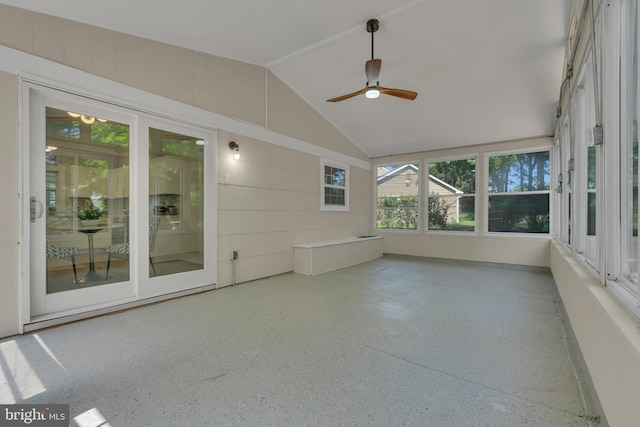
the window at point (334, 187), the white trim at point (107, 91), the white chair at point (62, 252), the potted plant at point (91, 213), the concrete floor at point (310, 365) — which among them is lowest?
the concrete floor at point (310, 365)

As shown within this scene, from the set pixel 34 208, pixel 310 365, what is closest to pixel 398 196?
pixel 310 365

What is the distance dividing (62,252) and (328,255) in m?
3.90

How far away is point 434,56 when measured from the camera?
417 cm

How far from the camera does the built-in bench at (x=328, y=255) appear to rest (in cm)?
529

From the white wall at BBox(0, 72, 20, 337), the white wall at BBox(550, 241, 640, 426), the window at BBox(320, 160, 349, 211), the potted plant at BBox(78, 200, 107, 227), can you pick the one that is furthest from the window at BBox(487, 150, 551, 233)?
the white wall at BBox(0, 72, 20, 337)

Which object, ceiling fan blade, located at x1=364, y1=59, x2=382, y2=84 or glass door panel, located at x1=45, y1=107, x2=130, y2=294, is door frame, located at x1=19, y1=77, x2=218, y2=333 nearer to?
glass door panel, located at x1=45, y1=107, x2=130, y2=294

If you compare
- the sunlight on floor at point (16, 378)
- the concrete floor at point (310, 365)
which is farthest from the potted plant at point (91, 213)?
the sunlight on floor at point (16, 378)

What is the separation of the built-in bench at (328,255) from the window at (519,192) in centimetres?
284

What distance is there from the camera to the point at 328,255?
5.64 metres

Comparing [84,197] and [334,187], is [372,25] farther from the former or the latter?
[84,197]

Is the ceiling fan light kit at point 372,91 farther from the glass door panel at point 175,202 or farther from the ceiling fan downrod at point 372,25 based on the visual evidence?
the glass door panel at point 175,202

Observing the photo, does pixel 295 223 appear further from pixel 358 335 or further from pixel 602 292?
pixel 602 292

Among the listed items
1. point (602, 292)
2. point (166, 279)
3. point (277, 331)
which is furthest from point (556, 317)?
point (166, 279)

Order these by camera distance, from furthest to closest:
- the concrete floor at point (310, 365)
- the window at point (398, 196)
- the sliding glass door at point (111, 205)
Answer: the window at point (398, 196) < the sliding glass door at point (111, 205) < the concrete floor at point (310, 365)
